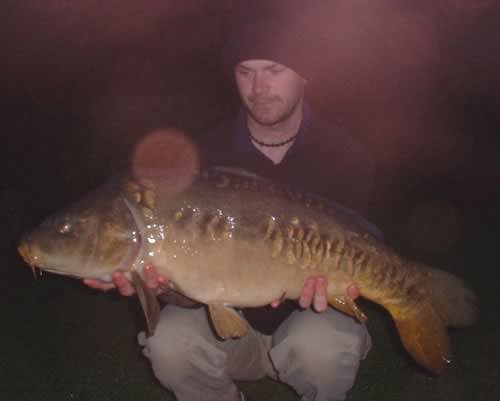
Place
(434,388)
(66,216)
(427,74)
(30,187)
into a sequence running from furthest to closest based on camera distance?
(427,74), (30,187), (434,388), (66,216)

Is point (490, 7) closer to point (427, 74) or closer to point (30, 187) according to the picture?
point (427, 74)

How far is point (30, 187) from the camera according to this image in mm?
6570

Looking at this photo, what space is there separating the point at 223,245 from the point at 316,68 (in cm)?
107

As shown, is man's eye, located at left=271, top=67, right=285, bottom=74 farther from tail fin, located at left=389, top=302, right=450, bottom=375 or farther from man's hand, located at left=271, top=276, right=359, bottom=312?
tail fin, located at left=389, top=302, right=450, bottom=375

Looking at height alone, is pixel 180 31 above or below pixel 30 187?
above

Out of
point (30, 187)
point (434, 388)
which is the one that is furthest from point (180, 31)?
point (434, 388)

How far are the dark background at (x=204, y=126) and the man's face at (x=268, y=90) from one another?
0.15 metres

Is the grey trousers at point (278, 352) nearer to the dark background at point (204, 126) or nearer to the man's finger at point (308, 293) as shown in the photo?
the man's finger at point (308, 293)

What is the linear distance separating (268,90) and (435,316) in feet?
3.62

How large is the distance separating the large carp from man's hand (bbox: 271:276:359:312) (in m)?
0.02

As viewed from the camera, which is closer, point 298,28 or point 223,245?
point 223,245

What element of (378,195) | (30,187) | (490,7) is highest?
(490,7)

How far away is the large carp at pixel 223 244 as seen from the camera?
2.08m

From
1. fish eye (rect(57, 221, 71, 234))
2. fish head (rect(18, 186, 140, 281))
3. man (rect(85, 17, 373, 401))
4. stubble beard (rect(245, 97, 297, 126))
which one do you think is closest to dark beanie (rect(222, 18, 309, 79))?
man (rect(85, 17, 373, 401))
